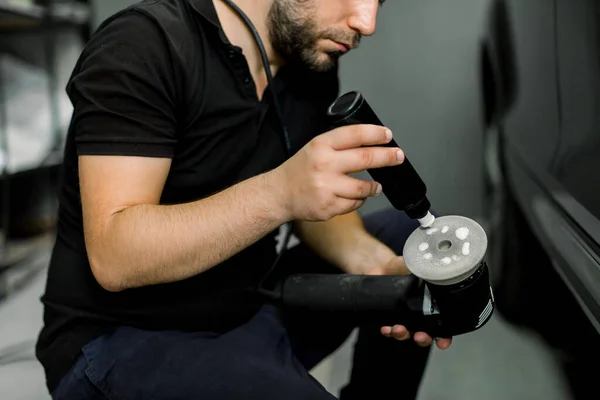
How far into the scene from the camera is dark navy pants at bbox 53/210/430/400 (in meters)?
0.62

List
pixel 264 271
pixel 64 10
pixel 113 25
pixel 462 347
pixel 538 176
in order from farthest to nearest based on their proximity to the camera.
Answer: pixel 64 10 → pixel 462 347 → pixel 538 176 → pixel 264 271 → pixel 113 25

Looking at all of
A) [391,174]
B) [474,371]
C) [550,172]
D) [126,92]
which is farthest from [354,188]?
[474,371]

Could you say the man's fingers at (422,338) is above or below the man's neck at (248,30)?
below

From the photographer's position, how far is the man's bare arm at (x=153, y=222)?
589 millimetres

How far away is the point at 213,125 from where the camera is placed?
720 millimetres

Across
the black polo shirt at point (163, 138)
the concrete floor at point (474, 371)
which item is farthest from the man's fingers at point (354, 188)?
the concrete floor at point (474, 371)

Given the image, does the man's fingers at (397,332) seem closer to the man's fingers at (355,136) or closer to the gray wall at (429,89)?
the man's fingers at (355,136)

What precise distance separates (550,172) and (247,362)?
0.54 meters

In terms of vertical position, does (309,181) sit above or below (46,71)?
above

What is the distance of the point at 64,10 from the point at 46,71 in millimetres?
217

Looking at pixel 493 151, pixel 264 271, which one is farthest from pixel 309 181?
pixel 493 151

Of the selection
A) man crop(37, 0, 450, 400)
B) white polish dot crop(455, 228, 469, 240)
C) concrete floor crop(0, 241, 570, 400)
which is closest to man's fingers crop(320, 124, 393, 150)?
man crop(37, 0, 450, 400)

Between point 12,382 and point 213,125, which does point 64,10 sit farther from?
point 213,125

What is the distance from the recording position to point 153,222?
59 cm
